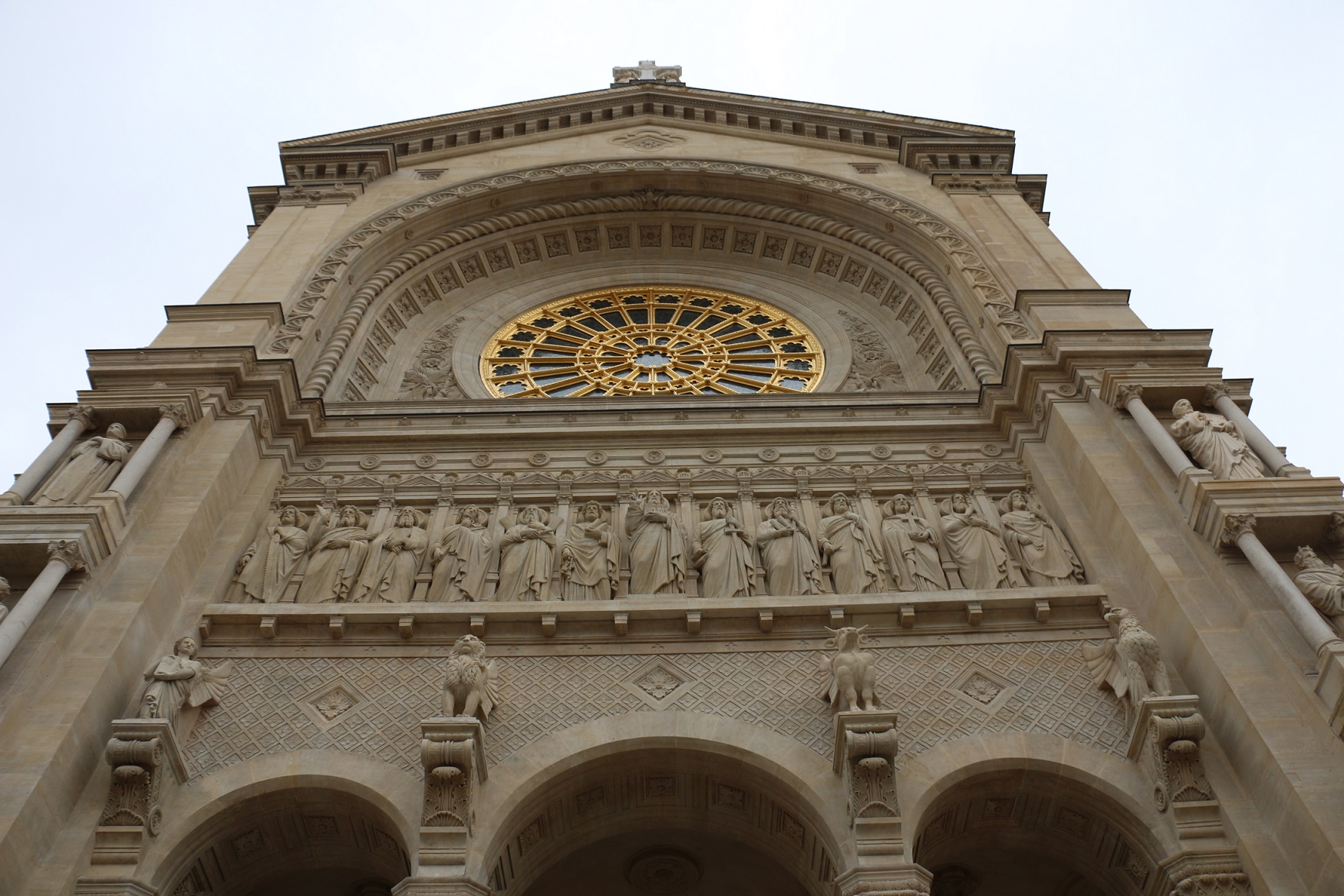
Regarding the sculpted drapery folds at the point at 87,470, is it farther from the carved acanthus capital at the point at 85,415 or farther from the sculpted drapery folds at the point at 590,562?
the sculpted drapery folds at the point at 590,562

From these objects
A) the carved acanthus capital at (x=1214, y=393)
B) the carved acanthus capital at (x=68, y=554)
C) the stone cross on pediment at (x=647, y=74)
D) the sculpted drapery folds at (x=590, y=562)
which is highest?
the stone cross on pediment at (x=647, y=74)

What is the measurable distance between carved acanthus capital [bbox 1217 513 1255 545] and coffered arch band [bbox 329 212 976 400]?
20.6 feet

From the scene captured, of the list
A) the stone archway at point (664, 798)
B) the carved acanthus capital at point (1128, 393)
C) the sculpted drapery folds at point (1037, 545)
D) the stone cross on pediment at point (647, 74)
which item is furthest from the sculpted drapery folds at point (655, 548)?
the stone cross on pediment at point (647, 74)

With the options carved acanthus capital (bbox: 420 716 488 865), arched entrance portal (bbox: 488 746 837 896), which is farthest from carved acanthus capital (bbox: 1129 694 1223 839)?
carved acanthus capital (bbox: 420 716 488 865)

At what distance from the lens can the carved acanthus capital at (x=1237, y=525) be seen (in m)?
11.2

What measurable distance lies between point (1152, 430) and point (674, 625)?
A: 5.62m

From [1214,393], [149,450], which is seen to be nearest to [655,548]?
[149,450]

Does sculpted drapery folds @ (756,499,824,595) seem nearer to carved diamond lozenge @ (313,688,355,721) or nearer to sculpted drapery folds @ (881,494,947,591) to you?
sculpted drapery folds @ (881,494,947,591)

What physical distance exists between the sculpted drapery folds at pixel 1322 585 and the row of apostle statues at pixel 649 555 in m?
2.33

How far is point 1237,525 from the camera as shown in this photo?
36.8 feet

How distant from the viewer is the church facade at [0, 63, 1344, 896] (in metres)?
9.85

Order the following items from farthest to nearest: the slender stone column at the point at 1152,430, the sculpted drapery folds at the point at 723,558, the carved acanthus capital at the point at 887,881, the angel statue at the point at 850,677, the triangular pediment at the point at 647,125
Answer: the triangular pediment at the point at 647,125, the sculpted drapery folds at the point at 723,558, the slender stone column at the point at 1152,430, the angel statue at the point at 850,677, the carved acanthus capital at the point at 887,881

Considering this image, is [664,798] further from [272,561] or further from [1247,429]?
[1247,429]

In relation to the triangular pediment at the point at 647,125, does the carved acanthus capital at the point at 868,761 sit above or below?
below
